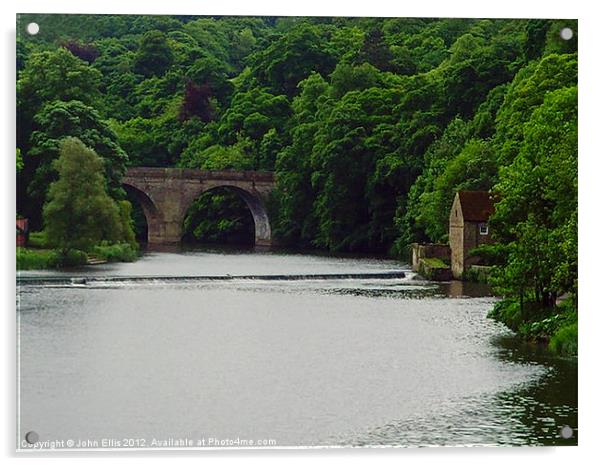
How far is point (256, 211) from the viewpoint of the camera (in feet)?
72.6

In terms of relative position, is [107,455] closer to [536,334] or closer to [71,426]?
[71,426]

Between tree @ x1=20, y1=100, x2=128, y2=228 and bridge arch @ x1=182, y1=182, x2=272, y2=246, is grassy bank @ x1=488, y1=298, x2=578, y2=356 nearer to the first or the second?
bridge arch @ x1=182, y1=182, x2=272, y2=246

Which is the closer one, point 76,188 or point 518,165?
point 76,188

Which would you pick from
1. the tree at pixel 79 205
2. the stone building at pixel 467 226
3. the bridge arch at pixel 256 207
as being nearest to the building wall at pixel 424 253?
the stone building at pixel 467 226

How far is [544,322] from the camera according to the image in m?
17.9

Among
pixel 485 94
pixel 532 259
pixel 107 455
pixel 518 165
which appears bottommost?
pixel 107 455

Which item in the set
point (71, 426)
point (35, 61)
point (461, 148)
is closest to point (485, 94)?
point (461, 148)

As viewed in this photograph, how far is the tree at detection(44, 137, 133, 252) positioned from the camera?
1474 centimetres

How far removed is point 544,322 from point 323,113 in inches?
306

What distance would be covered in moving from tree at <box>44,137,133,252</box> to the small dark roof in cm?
686

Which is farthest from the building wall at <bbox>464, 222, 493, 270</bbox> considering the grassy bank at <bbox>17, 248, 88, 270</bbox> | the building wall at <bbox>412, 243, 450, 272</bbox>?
the grassy bank at <bbox>17, 248, 88, 270</bbox>

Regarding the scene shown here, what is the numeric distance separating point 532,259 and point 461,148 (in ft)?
38.6

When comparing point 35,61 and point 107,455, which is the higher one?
point 35,61

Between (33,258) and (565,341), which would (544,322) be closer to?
(565,341)
